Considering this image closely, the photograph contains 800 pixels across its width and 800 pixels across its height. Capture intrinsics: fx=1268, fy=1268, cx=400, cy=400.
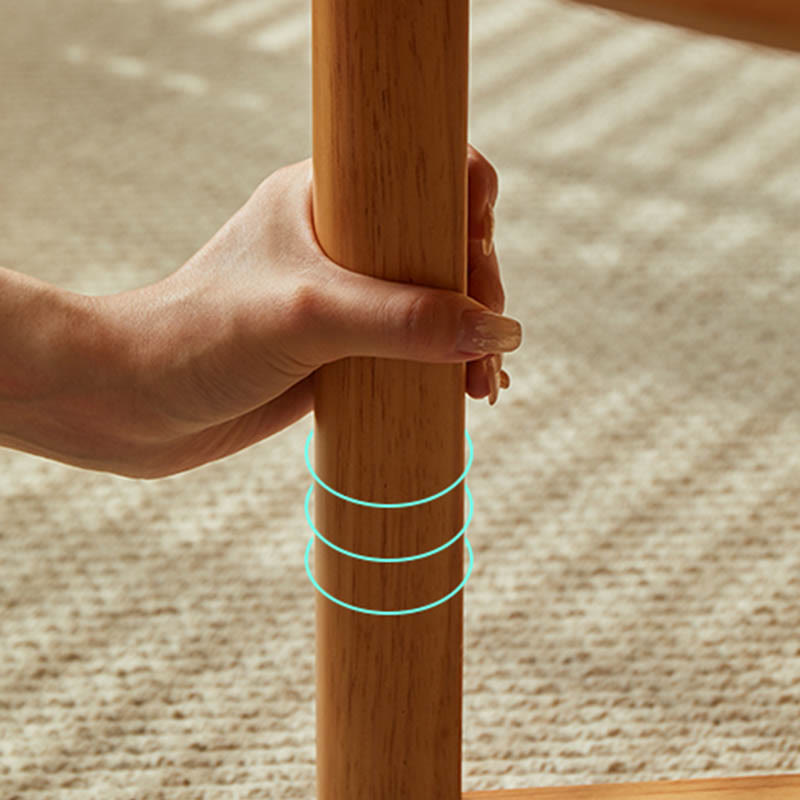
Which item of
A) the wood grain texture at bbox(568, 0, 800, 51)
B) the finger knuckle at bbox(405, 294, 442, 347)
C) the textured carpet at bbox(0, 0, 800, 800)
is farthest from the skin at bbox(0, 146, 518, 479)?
the wood grain texture at bbox(568, 0, 800, 51)

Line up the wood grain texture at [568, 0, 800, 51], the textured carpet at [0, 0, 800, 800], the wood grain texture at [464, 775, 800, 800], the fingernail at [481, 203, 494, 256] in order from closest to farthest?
the fingernail at [481, 203, 494, 256], the wood grain texture at [464, 775, 800, 800], the textured carpet at [0, 0, 800, 800], the wood grain texture at [568, 0, 800, 51]

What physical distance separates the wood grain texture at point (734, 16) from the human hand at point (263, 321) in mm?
1475

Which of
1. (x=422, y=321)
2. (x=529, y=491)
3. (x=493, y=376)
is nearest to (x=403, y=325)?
(x=422, y=321)

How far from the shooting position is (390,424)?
56 centimetres

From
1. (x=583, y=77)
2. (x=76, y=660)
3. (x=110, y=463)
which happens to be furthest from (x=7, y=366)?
(x=583, y=77)

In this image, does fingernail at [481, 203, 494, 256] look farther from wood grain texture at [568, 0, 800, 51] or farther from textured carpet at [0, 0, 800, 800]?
wood grain texture at [568, 0, 800, 51]

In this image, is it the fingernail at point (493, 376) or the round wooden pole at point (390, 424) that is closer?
the round wooden pole at point (390, 424)

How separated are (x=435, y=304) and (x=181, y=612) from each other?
0.51 metres

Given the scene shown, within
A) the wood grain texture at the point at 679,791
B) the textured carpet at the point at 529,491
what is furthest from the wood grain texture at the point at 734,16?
the wood grain texture at the point at 679,791

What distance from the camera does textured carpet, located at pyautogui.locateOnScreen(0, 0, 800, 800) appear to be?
861 mm

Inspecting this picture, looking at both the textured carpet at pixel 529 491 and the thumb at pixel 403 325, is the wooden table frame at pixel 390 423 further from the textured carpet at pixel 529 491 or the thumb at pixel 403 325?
the textured carpet at pixel 529 491

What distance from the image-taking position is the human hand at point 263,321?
53 centimetres

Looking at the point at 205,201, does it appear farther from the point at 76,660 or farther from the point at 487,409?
the point at 76,660

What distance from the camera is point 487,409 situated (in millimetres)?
1187
